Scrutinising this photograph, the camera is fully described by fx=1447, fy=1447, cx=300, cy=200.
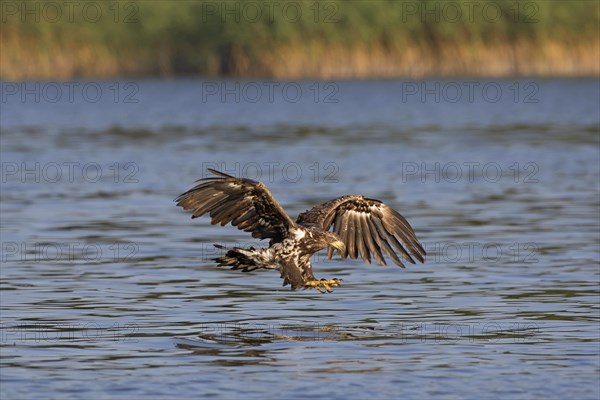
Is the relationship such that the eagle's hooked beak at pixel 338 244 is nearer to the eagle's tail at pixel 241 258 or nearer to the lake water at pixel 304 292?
the eagle's tail at pixel 241 258

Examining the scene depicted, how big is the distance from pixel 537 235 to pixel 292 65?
5382cm

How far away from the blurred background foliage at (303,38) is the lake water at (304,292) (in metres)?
32.7

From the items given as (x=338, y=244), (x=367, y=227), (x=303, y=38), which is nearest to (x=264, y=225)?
(x=338, y=244)

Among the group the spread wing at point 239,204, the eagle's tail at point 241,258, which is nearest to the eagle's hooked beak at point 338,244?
the spread wing at point 239,204

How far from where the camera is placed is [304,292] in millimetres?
14867

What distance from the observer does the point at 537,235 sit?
18.8 meters

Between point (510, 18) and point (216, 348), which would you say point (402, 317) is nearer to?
point (216, 348)

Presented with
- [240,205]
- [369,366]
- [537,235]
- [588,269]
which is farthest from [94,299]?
[537,235]

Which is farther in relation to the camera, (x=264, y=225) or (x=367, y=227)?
(x=367, y=227)

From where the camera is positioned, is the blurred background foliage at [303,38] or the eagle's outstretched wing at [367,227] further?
the blurred background foliage at [303,38]

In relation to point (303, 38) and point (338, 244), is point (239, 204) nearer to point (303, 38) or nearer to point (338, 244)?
point (338, 244)

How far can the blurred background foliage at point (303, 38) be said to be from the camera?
233ft

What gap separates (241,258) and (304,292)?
2.82m

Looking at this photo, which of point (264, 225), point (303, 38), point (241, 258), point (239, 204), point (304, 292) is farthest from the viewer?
point (303, 38)
